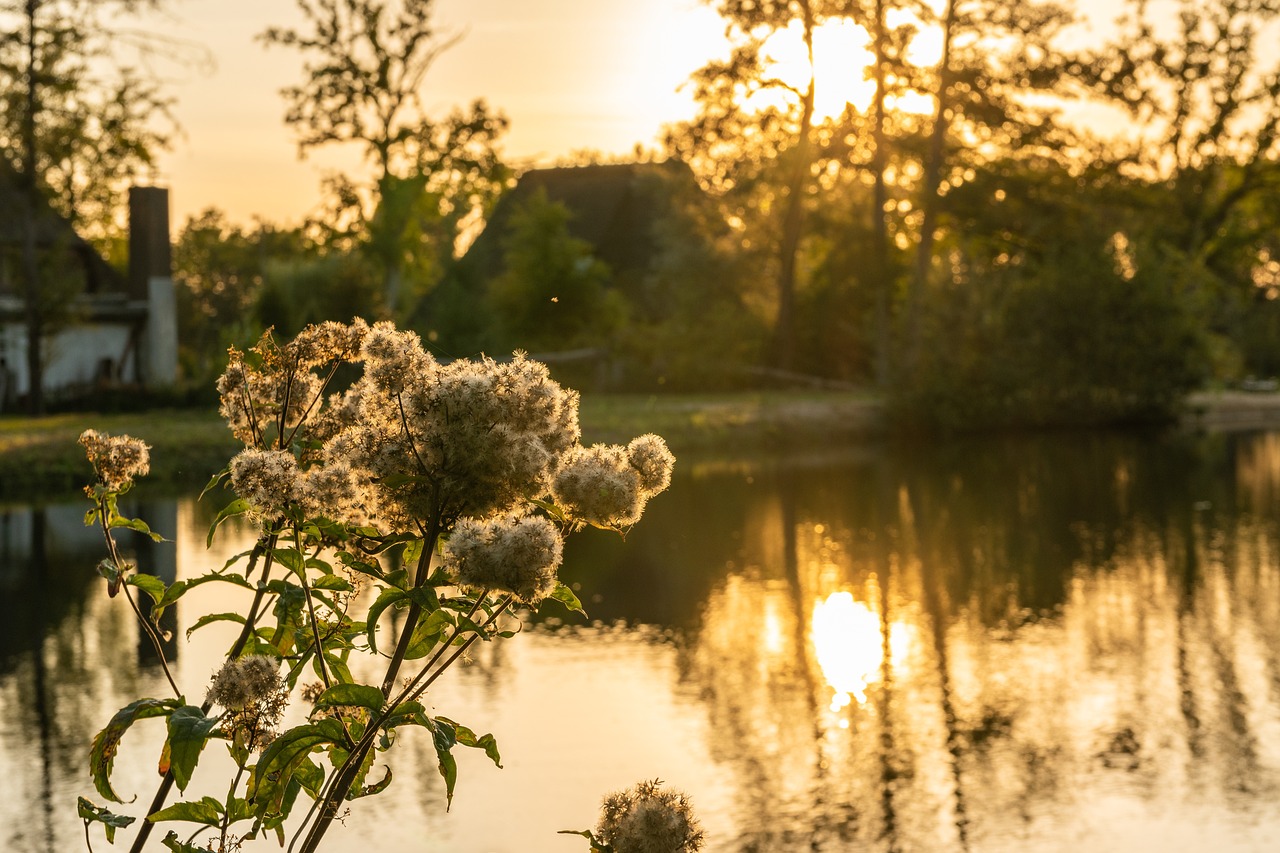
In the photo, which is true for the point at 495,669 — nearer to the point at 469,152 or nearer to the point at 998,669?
the point at 998,669

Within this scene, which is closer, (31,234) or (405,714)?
(405,714)

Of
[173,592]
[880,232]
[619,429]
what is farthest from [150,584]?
[880,232]

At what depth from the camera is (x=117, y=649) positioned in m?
16.3

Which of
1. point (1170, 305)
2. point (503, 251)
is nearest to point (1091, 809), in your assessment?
point (1170, 305)

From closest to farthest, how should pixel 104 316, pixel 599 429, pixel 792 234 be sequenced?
pixel 599 429
pixel 104 316
pixel 792 234

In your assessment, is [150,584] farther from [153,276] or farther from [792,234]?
[792,234]

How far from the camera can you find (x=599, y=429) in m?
33.5

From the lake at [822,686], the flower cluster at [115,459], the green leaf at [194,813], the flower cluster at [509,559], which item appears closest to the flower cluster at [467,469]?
the flower cluster at [509,559]

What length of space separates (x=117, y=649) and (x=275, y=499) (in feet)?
45.4

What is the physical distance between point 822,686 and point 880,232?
1432 inches

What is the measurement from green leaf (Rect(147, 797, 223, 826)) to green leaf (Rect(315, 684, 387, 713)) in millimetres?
447

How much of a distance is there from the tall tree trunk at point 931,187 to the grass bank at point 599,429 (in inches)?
94.2

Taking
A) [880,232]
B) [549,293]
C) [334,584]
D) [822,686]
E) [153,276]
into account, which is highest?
[880,232]

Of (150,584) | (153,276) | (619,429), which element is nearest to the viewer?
(150,584)
